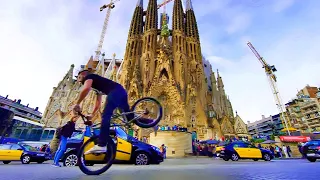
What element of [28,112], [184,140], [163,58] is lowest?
[184,140]

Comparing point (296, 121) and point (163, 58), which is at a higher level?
point (163, 58)

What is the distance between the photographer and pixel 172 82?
46188 millimetres

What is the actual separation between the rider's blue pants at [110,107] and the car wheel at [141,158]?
5.15 m

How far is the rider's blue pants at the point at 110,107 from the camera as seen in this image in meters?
4.35

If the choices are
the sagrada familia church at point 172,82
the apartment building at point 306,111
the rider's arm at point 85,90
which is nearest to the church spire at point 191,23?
the sagrada familia church at point 172,82

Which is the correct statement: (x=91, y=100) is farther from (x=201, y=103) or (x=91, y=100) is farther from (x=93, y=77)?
(x=93, y=77)

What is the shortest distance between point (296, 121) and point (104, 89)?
88352mm

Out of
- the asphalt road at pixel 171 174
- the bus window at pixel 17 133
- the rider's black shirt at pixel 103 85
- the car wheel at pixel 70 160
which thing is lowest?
the asphalt road at pixel 171 174

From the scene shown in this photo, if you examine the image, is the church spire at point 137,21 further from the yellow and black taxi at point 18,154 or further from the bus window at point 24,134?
the yellow and black taxi at point 18,154

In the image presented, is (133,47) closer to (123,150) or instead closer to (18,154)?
(18,154)

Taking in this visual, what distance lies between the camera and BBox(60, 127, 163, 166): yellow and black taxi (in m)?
8.80

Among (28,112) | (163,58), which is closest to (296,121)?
(163,58)

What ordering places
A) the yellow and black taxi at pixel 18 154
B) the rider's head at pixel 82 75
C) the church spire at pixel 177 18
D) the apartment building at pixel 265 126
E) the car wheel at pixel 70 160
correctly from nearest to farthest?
1. the rider's head at pixel 82 75
2. the car wheel at pixel 70 160
3. the yellow and black taxi at pixel 18 154
4. the church spire at pixel 177 18
5. the apartment building at pixel 265 126

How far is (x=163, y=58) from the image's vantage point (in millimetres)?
49438
